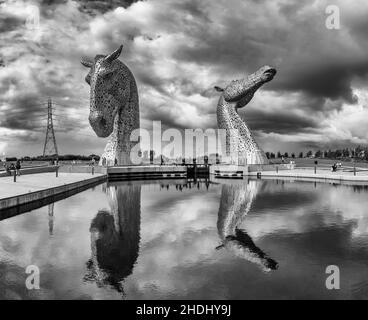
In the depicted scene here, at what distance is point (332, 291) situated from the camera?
6023mm

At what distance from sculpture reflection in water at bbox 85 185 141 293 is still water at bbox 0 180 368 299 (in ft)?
0.07

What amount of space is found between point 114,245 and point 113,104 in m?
23.5

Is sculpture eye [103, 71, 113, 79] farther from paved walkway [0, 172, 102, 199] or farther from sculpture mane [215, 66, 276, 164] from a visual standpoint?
sculpture mane [215, 66, 276, 164]

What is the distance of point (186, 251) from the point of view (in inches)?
328

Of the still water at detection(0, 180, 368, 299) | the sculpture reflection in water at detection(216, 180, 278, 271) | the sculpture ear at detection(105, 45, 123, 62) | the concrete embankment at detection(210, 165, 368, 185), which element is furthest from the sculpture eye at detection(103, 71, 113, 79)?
the sculpture reflection in water at detection(216, 180, 278, 271)

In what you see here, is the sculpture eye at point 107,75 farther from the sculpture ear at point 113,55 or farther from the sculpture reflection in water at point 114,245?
the sculpture reflection in water at point 114,245

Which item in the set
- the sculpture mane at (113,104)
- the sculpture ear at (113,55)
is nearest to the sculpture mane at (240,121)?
the sculpture mane at (113,104)

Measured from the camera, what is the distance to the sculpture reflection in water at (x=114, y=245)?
6724mm

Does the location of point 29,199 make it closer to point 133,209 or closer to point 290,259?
point 133,209

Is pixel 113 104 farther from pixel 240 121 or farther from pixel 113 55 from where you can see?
pixel 240 121

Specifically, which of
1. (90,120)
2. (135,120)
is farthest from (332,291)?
(135,120)

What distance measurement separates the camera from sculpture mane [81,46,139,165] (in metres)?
29.3

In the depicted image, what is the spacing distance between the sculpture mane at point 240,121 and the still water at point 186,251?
20.0 metres

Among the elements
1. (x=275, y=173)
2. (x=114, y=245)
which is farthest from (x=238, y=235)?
(x=275, y=173)
